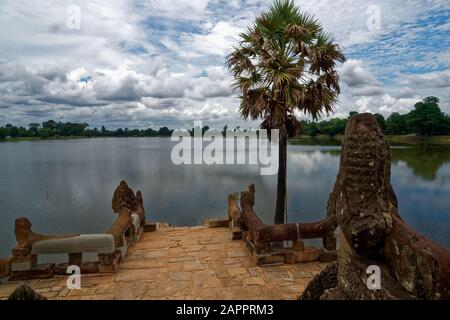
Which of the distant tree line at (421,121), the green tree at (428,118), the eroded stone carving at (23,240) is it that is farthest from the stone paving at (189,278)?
the green tree at (428,118)

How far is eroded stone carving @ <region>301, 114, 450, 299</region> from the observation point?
2225 mm

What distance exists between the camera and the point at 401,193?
76.4 ft

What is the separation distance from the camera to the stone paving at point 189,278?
5.02 meters

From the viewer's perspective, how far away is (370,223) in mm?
2395

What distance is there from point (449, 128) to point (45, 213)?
2647 inches

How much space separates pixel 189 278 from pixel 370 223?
4053mm

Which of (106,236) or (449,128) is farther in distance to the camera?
(449,128)

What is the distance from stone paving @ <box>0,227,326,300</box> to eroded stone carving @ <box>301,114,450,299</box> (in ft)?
8.99

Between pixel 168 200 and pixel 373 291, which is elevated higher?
pixel 373 291

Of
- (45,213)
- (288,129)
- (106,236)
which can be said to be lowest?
(45,213)

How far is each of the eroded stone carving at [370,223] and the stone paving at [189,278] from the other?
2741 millimetres
